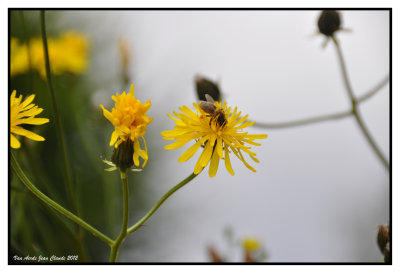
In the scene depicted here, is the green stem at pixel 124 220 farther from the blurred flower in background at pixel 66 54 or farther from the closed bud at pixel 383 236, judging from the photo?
the blurred flower in background at pixel 66 54

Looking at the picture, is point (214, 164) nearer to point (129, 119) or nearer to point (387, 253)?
point (129, 119)

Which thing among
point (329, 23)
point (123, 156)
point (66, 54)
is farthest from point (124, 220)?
point (66, 54)

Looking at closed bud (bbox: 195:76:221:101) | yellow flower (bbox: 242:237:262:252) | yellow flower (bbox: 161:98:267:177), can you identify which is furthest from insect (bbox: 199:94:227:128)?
yellow flower (bbox: 242:237:262:252)

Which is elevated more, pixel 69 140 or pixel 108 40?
pixel 108 40

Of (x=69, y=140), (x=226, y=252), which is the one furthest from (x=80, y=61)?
(x=226, y=252)
